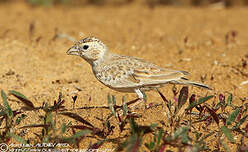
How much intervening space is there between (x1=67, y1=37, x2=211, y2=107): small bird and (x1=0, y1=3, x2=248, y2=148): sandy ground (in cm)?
34

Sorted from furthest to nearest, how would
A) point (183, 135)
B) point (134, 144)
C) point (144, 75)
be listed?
point (144, 75)
point (183, 135)
point (134, 144)

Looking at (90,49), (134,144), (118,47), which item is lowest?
(134,144)

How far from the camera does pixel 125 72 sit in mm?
4684

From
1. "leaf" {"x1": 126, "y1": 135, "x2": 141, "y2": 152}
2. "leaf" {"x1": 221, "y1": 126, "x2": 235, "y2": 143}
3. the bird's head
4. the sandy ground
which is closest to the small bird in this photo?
the bird's head

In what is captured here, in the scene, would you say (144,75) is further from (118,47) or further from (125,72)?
(118,47)

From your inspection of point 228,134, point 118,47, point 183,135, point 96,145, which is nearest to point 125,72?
point 96,145

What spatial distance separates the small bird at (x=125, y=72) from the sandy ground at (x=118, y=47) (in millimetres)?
338

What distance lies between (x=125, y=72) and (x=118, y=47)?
269 centimetres

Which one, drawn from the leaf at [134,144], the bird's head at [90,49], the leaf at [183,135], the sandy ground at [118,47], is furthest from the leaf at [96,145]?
the bird's head at [90,49]

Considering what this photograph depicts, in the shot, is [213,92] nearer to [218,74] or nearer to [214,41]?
[218,74]

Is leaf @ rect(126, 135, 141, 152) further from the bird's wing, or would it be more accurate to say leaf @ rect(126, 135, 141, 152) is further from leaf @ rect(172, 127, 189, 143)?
the bird's wing

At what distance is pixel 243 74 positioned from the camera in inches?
242

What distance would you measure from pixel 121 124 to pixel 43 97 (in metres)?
1.89

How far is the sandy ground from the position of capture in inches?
223
